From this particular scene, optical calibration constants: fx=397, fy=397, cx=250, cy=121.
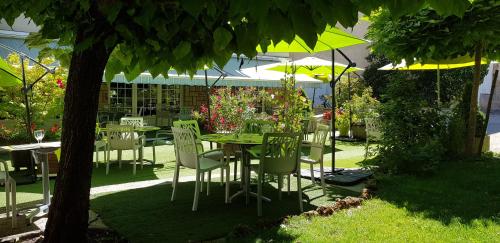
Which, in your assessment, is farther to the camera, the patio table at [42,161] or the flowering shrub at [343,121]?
the flowering shrub at [343,121]

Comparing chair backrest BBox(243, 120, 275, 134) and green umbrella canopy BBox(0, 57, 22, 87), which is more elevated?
green umbrella canopy BBox(0, 57, 22, 87)

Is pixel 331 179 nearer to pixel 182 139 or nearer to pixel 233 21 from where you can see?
pixel 182 139

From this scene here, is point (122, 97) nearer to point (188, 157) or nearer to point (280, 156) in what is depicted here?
point (188, 157)

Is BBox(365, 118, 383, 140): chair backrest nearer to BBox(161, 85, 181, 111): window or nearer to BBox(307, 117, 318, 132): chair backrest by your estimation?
BBox(307, 117, 318, 132): chair backrest

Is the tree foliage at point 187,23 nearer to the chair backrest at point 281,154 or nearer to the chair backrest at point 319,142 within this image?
the chair backrest at point 281,154

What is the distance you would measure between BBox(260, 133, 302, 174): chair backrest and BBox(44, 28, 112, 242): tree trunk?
2572 mm

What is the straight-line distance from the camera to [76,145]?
2.95m

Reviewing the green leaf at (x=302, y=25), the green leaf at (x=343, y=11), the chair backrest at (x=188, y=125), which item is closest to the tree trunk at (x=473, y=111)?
the chair backrest at (x=188, y=125)

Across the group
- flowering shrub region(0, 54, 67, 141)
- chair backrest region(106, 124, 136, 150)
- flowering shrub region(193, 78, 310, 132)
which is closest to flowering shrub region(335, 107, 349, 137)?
flowering shrub region(193, 78, 310, 132)

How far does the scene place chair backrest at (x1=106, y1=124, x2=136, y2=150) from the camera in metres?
8.23

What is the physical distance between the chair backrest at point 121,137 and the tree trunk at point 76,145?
5338 mm

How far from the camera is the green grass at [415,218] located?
13.6 ft

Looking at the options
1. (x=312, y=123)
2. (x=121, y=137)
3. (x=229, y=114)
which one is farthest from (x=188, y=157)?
(x=312, y=123)

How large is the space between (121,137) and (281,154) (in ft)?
14.5
